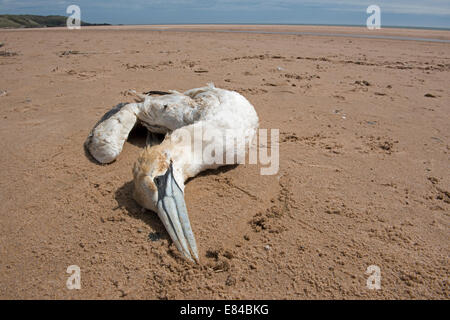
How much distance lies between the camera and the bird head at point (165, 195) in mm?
1977

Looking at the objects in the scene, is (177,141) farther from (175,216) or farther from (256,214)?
(256,214)

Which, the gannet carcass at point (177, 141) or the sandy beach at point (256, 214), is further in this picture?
the gannet carcass at point (177, 141)

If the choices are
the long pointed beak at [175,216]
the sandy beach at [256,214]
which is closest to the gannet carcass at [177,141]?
the long pointed beak at [175,216]

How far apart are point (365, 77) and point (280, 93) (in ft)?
10.1

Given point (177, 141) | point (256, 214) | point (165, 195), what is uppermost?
point (177, 141)

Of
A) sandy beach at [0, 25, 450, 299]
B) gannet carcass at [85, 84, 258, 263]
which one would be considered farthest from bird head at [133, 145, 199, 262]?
sandy beach at [0, 25, 450, 299]

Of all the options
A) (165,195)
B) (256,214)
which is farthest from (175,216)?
(256,214)

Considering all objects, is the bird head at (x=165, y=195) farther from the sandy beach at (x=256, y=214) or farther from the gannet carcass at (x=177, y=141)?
the sandy beach at (x=256, y=214)

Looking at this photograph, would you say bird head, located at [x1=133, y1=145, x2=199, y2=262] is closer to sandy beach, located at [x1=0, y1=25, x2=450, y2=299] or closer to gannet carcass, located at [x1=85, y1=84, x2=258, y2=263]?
gannet carcass, located at [x1=85, y1=84, x2=258, y2=263]

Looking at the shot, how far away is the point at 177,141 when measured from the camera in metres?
2.49

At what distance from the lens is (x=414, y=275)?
1861 mm

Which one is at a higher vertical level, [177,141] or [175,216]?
[177,141]

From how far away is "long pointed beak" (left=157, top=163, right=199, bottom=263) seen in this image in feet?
6.40

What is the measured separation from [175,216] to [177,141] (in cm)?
74
